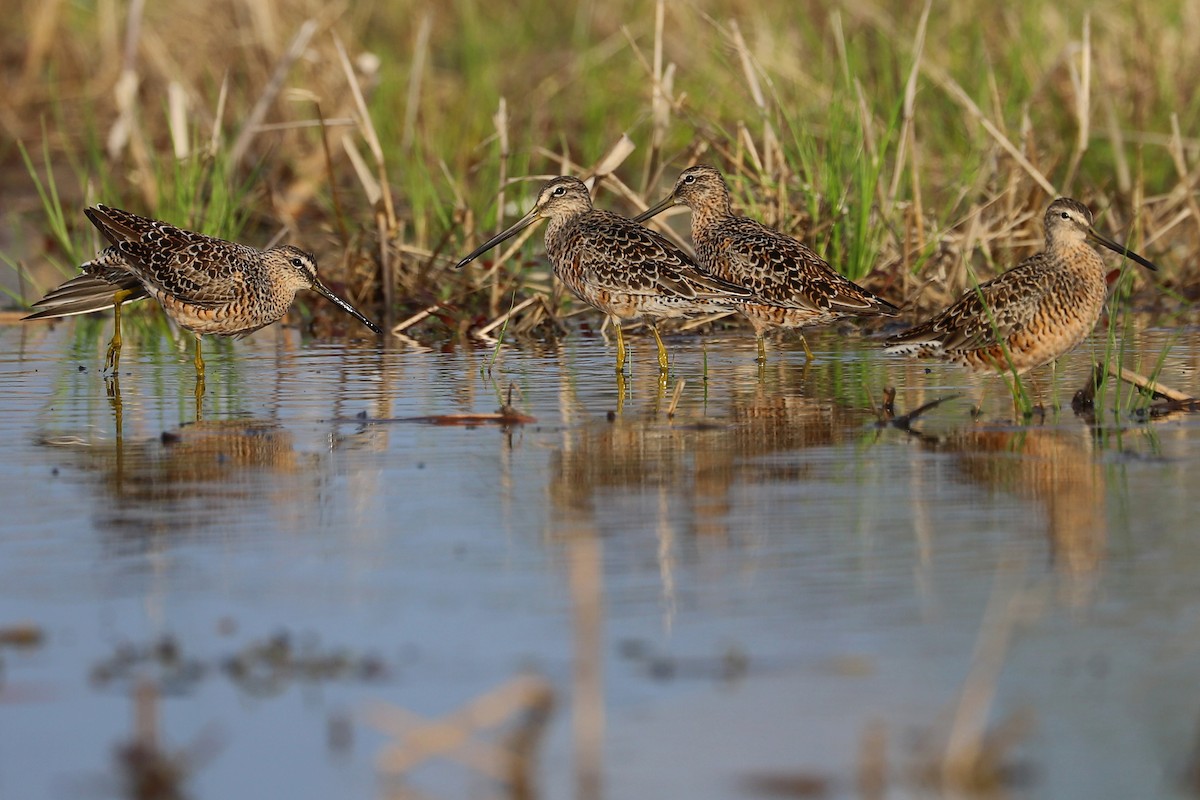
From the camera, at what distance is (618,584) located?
542 cm

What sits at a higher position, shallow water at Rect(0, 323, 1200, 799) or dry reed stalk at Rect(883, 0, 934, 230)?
dry reed stalk at Rect(883, 0, 934, 230)

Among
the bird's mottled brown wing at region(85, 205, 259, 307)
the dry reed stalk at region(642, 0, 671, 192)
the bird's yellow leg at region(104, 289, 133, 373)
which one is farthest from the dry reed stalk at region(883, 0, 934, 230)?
the bird's yellow leg at region(104, 289, 133, 373)

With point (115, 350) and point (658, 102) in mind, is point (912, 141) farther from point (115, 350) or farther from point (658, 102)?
point (115, 350)

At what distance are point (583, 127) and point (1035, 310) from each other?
10.1 m

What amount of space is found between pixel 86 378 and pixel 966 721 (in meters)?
7.24

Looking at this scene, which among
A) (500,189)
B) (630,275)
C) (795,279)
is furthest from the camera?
(500,189)

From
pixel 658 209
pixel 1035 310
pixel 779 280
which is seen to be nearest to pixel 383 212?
pixel 658 209

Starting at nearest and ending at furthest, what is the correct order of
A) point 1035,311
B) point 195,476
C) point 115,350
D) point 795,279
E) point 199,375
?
point 195,476
point 1035,311
point 199,375
point 115,350
point 795,279

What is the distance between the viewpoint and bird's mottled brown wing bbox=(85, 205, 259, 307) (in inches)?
409

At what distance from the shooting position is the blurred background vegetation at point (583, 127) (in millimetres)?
12000

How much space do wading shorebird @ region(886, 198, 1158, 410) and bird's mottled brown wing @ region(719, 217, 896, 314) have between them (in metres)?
1.14

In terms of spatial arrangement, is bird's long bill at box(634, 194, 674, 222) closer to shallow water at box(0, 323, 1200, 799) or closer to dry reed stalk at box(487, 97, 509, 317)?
dry reed stalk at box(487, 97, 509, 317)

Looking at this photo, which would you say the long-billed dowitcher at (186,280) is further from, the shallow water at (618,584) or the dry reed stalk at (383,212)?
the shallow water at (618,584)

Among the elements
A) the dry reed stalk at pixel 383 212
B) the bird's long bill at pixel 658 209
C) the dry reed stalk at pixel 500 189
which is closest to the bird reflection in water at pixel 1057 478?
the bird's long bill at pixel 658 209
